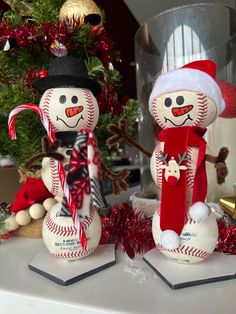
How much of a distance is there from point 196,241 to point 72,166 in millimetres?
172

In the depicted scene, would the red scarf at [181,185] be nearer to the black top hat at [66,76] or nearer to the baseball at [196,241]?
the baseball at [196,241]

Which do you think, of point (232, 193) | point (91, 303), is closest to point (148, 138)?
point (232, 193)

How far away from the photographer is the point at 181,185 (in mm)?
381

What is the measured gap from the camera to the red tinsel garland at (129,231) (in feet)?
1.50

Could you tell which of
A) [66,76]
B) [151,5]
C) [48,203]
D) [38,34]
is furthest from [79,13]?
[151,5]

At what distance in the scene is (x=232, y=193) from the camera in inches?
23.8

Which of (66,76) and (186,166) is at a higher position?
(66,76)

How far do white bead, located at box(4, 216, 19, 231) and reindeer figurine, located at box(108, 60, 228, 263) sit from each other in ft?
0.81

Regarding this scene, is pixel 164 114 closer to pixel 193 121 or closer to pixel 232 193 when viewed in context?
pixel 193 121

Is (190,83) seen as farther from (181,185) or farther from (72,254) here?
(72,254)

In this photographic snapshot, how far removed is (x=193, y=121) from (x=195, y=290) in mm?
190

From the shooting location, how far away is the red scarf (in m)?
0.38

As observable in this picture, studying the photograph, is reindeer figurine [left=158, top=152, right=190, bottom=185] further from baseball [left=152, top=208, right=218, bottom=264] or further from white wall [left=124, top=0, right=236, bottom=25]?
white wall [left=124, top=0, right=236, bottom=25]

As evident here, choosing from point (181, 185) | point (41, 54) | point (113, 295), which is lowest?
point (113, 295)
